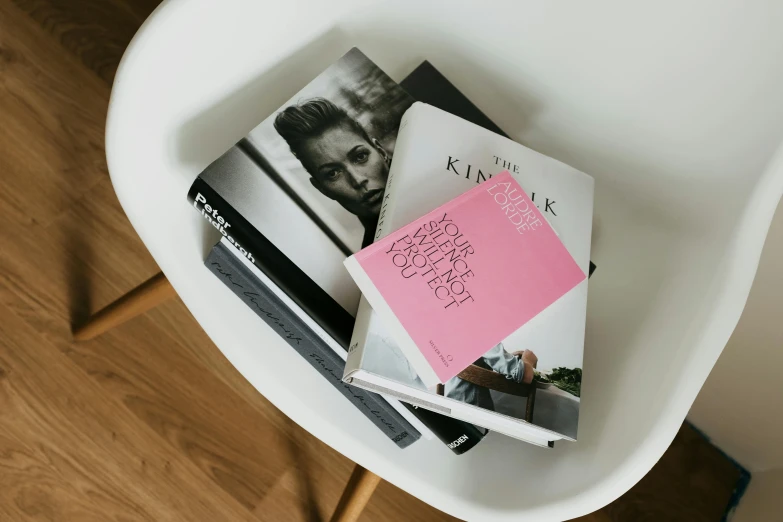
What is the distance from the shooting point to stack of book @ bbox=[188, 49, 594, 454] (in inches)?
20.4

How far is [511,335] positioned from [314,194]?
0.73 ft

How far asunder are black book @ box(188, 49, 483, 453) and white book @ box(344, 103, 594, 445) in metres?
0.03

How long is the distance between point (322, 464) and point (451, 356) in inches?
22.4

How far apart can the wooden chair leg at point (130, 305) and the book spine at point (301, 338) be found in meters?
0.20

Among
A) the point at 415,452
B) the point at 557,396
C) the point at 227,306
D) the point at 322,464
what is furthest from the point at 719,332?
the point at 322,464

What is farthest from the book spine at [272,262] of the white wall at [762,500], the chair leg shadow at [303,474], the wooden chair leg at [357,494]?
the white wall at [762,500]

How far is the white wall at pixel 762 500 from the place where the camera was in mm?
929

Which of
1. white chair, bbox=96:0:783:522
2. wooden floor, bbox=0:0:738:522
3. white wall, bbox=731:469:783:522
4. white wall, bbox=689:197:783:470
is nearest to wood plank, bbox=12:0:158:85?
wooden floor, bbox=0:0:738:522

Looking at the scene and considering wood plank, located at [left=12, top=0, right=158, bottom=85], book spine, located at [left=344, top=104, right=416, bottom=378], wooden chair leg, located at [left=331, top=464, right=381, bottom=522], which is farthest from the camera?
wood plank, located at [left=12, top=0, right=158, bottom=85]

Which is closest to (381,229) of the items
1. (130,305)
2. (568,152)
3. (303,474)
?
(568,152)

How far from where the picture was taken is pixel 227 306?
0.59 metres

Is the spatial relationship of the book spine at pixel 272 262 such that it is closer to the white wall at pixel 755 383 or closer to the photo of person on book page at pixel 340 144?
the photo of person on book page at pixel 340 144

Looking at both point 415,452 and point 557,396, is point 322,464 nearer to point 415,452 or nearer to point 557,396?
point 415,452

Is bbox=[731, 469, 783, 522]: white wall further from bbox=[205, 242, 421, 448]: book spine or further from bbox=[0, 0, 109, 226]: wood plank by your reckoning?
bbox=[0, 0, 109, 226]: wood plank
